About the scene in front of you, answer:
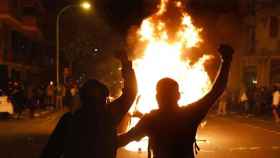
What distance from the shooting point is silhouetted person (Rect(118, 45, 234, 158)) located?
12.5 feet

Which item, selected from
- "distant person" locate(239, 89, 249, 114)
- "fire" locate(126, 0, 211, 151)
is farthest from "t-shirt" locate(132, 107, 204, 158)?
"distant person" locate(239, 89, 249, 114)

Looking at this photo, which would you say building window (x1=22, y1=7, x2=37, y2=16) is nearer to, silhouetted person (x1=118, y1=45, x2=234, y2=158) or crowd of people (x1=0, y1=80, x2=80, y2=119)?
crowd of people (x1=0, y1=80, x2=80, y2=119)

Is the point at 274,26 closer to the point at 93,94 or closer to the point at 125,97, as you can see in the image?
the point at 125,97

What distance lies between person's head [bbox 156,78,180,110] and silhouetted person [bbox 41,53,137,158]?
42 centimetres

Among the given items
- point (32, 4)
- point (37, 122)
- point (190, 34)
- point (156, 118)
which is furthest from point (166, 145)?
point (32, 4)

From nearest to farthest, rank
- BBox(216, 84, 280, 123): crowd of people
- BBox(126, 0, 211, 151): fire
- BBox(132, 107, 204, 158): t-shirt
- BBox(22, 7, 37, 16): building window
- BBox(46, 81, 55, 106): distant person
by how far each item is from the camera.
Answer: BBox(132, 107, 204, 158): t-shirt, BBox(126, 0, 211, 151): fire, BBox(216, 84, 280, 123): crowd of people, BBox(46, 81, 55, 106): distant person, BBox(22, 7, 37, 16): building window

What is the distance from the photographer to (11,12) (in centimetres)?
3625

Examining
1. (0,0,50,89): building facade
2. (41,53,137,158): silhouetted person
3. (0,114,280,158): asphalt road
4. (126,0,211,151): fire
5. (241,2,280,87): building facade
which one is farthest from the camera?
(241,2,280,87): building facade

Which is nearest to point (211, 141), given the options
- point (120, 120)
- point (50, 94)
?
point (120, 120)

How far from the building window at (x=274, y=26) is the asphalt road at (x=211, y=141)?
656 inches

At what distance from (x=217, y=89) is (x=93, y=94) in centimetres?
97

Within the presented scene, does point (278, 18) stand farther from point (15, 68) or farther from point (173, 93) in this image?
point (173, 93)

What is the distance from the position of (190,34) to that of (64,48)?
928 inches

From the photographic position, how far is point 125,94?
4.01 m
